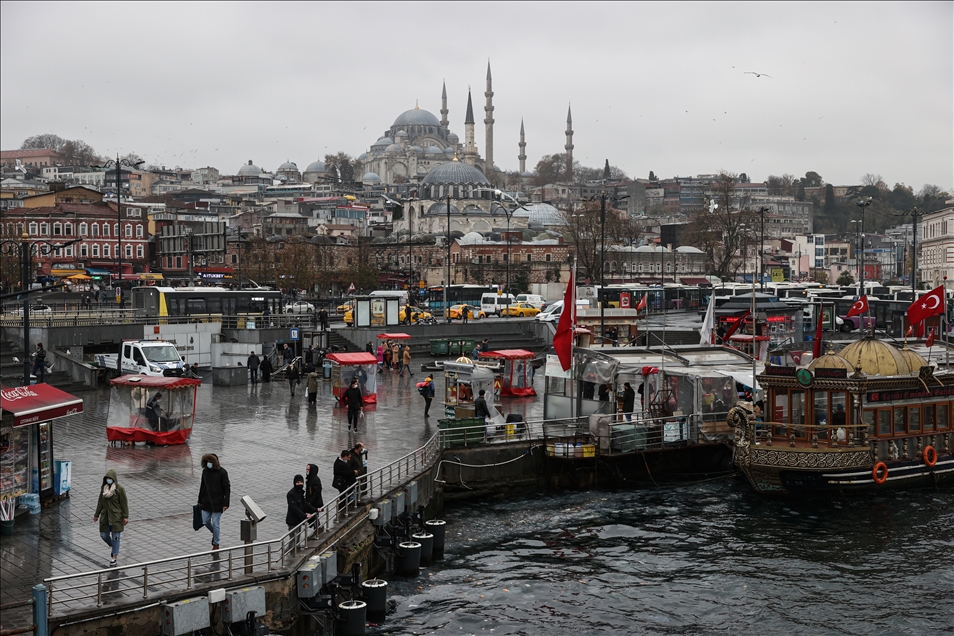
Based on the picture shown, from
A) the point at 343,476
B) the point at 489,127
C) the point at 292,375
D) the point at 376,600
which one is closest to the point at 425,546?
the point at 343,476

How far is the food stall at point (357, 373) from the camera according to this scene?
26312 millimetres

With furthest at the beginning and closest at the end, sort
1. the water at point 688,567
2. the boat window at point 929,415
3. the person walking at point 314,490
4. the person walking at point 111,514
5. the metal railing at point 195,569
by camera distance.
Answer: the boat window at point 929,415
the person walking at point 314,490
the water at point 688,567
the person walking at point 111,514
the metal railing at point 195,569

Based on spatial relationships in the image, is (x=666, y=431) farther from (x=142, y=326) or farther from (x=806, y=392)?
(x=142, y=326)

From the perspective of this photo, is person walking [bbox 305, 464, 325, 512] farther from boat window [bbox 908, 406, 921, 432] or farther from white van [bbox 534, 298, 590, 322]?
white van [bbox 534, 298, 590, 322]

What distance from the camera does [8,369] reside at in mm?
30062

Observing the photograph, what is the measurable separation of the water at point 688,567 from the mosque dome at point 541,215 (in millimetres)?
105229

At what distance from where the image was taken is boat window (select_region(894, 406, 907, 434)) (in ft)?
68.5

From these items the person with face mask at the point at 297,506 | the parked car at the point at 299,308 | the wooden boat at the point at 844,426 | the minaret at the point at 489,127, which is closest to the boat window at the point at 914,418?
the wooden boat at the point at 844,426

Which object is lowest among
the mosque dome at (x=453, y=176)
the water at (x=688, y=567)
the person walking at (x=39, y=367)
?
the water at (x=688, y=567)

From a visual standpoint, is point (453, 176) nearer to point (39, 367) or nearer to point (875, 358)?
point (39, 367)

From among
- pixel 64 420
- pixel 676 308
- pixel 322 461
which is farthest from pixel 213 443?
pixel 676 308

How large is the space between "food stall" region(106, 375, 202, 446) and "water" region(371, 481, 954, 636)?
579 centimetres

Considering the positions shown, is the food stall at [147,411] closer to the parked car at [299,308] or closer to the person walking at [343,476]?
the person walking at [343,476]

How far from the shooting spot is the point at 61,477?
1559 cm
